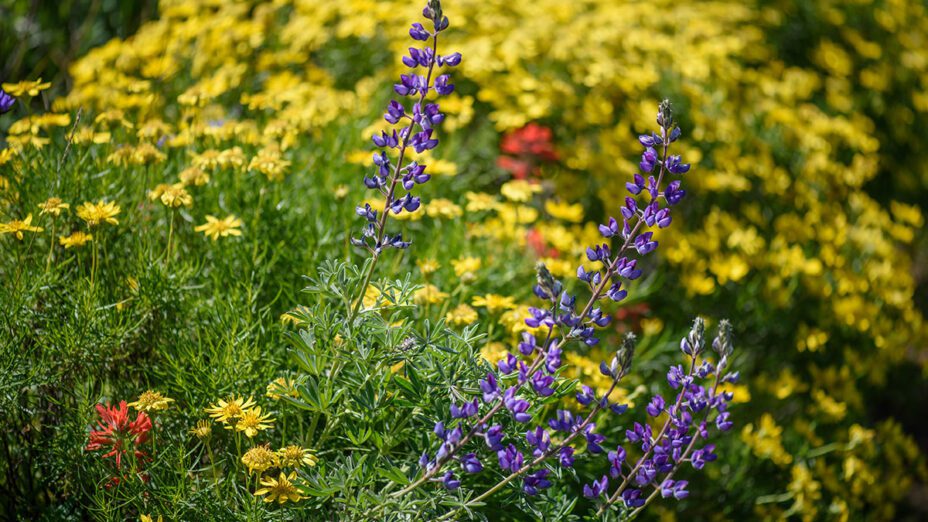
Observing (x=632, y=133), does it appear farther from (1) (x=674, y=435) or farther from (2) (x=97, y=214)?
(2) (x=97, y=214)

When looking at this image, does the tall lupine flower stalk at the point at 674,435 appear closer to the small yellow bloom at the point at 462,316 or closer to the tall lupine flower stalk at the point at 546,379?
the tall lupine flower stalk at the point at 546,379

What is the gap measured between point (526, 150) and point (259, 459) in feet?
6.85

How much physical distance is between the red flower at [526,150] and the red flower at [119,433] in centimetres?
194

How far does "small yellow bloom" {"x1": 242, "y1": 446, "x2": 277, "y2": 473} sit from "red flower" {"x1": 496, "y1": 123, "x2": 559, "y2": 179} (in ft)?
6.29

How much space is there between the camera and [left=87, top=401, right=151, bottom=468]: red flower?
166 cm

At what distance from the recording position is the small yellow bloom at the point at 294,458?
5.39ft

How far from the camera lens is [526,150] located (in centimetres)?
338

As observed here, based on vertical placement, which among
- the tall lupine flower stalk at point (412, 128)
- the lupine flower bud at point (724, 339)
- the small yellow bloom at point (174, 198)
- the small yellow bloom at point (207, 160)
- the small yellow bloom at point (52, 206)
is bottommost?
the lupine flower bud at point (724, 339)

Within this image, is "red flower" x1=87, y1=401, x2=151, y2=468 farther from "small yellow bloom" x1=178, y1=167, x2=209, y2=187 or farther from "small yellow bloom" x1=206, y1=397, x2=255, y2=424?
"small yellow bloom" x1=178, y1=167, x2=209, y2=187

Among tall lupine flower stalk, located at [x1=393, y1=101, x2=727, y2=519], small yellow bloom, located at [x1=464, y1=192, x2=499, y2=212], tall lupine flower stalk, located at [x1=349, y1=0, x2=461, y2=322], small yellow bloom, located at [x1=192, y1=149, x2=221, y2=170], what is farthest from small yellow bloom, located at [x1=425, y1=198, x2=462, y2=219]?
tall lupine flower stalk, located at [x1=393, y1=101, x2=727, y2=519]

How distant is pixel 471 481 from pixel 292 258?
0.85 meters

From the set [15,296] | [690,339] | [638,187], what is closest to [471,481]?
[690,339]

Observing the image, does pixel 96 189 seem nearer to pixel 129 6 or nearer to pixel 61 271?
pixel 61 271

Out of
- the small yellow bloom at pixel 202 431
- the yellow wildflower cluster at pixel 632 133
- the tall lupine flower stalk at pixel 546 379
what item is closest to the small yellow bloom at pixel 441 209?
the yellow wildflower cluster at pixel 632 133
